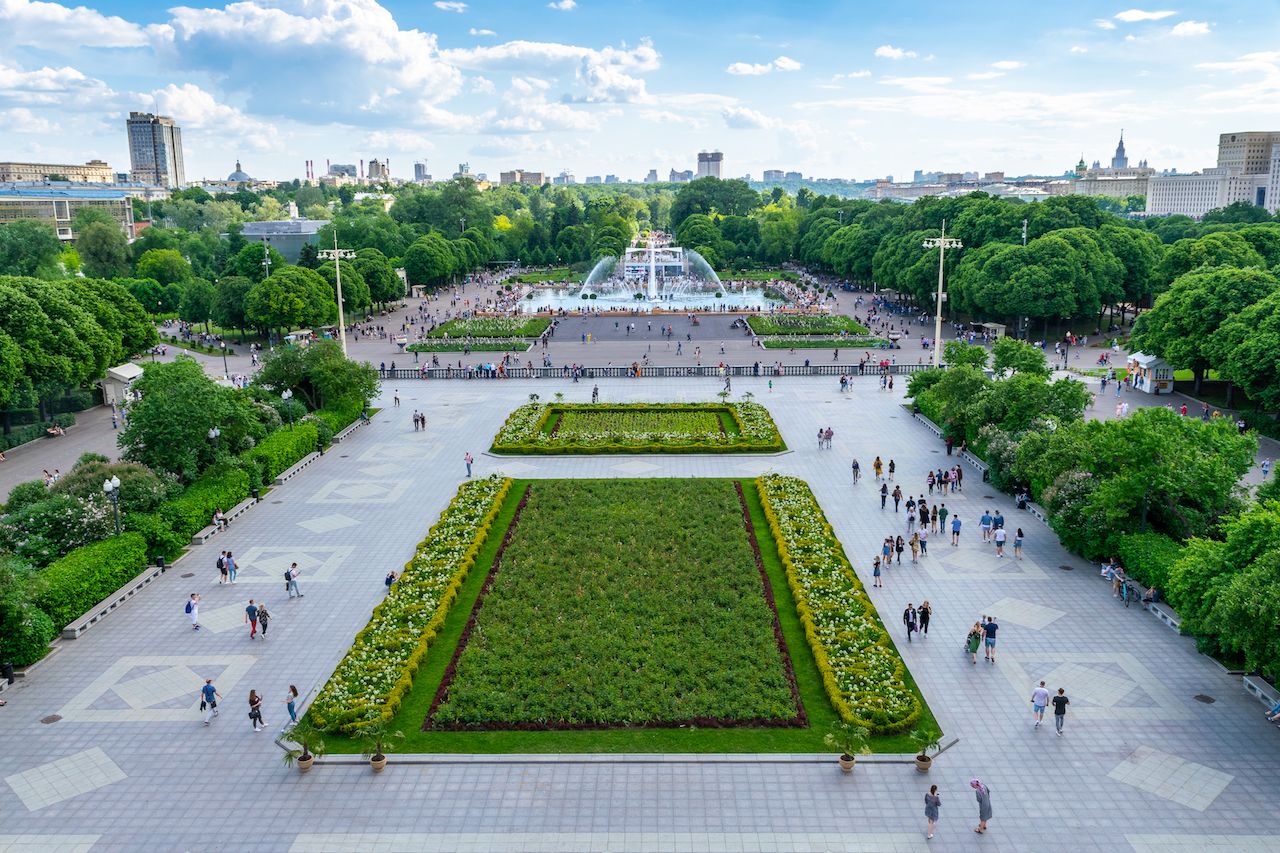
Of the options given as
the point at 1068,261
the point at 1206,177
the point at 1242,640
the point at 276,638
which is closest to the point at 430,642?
the point at 276,638

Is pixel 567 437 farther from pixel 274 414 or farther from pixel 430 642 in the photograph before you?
pixel 430 642

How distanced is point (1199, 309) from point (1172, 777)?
31677mm

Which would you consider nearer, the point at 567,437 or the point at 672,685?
the point at 672,685

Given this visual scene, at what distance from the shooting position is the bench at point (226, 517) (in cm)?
2573

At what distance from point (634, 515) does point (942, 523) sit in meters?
8.64

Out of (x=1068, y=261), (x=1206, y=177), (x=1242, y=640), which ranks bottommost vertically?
(x=1242, y=640)

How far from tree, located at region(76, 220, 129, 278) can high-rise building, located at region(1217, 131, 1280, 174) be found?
17115cm

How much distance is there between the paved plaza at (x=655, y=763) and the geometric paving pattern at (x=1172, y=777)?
4 centimetres

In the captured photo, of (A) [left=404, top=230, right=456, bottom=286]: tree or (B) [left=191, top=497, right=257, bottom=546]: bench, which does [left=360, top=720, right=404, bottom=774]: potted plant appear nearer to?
(B) [left=191, top=497, right=257, bottom=546]: bench

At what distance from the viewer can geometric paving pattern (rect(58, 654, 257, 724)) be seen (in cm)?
1708

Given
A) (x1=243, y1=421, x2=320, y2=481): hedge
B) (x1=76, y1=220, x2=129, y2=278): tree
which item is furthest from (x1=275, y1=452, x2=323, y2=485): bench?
(x1=76, y1=220, x2=129, y2=278): tree

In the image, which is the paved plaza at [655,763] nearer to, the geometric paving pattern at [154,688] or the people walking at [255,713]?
the geometric paving pattern at [154,688]

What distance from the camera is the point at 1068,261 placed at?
53.8 meters

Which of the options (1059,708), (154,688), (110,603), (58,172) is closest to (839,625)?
(1059,708)
